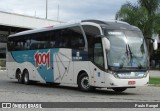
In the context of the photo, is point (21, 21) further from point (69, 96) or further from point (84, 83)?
point (69, 96)

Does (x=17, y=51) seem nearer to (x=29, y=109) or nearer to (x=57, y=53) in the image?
(x=57, y=53)

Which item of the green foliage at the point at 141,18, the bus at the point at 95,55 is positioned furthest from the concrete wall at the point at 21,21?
the bus at the point at 95,55

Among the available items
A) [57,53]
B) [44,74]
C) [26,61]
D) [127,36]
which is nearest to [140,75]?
[127,36]

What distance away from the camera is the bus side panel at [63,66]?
68.3ft

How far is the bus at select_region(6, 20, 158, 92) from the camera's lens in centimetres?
1823

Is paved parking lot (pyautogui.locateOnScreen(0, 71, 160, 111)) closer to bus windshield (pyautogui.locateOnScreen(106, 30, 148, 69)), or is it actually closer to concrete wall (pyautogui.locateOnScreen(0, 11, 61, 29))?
bus windshield (pyautogui.locateOnScreen(106, 30, 148, 69))

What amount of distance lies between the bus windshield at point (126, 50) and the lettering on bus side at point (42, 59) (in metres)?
5.40

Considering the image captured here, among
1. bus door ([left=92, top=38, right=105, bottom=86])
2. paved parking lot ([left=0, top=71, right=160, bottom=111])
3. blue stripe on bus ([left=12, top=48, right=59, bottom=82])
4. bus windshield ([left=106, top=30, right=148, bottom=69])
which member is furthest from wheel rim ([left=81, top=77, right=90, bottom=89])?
blue stripe on bus ([left=12, top=48, right=59, bottom=82])

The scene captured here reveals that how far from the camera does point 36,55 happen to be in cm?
2416

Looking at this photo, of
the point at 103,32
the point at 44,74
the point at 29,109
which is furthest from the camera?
the point at 44,74

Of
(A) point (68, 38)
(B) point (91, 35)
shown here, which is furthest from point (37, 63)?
(B) point (91, 35)

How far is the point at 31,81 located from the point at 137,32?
30.5 ft

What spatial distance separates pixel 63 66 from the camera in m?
21.5

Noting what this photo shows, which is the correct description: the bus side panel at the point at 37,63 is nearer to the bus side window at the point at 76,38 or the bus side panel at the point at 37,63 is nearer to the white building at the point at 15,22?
the bus side window at the point at 76,38
